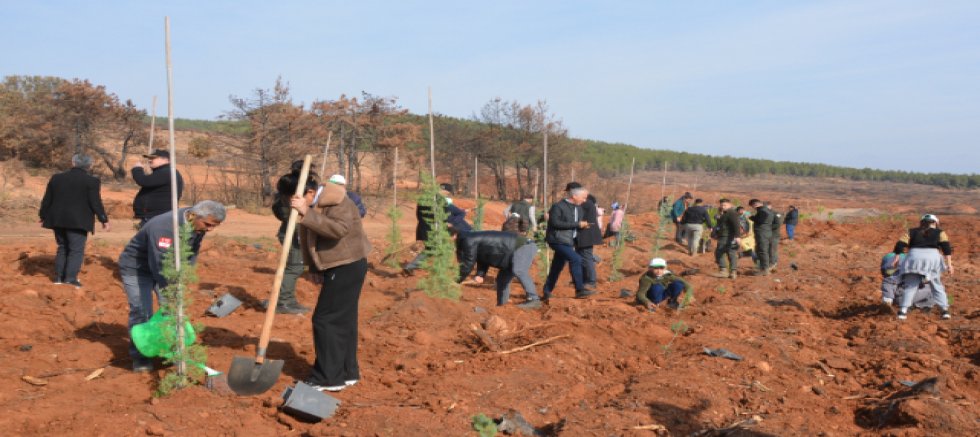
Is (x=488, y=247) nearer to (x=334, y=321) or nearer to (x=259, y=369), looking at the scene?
(x=334, y=321)

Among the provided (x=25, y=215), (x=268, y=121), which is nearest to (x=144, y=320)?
(x=25, y=215)

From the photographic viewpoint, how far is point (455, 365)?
6.11 metres

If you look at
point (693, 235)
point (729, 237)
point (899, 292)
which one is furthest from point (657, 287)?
point (693, 235)

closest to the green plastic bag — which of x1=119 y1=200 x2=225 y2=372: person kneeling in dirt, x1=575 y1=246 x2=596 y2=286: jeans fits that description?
x1=119 y1=200 x2=225 y2=372: person kneeling in dirt

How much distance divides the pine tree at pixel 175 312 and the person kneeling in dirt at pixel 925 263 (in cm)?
822

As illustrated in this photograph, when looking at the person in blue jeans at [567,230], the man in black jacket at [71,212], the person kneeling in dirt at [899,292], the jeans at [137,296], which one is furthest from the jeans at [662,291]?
the man in black jacket at [71,212]

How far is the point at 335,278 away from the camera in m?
5.08

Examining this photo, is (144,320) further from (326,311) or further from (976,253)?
(976,253)

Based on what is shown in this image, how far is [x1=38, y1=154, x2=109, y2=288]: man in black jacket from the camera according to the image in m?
7.93

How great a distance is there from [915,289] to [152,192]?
349 inches

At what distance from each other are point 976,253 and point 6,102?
109 ft

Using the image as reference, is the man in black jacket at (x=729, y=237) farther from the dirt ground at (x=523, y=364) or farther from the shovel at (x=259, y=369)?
the shovel at (x=259, y=369)

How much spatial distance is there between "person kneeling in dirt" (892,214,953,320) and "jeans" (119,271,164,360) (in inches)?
332

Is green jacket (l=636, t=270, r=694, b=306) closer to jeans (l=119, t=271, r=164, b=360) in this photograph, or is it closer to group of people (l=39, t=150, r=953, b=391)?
group of people (l=39, t=150, r=953, b=391)
